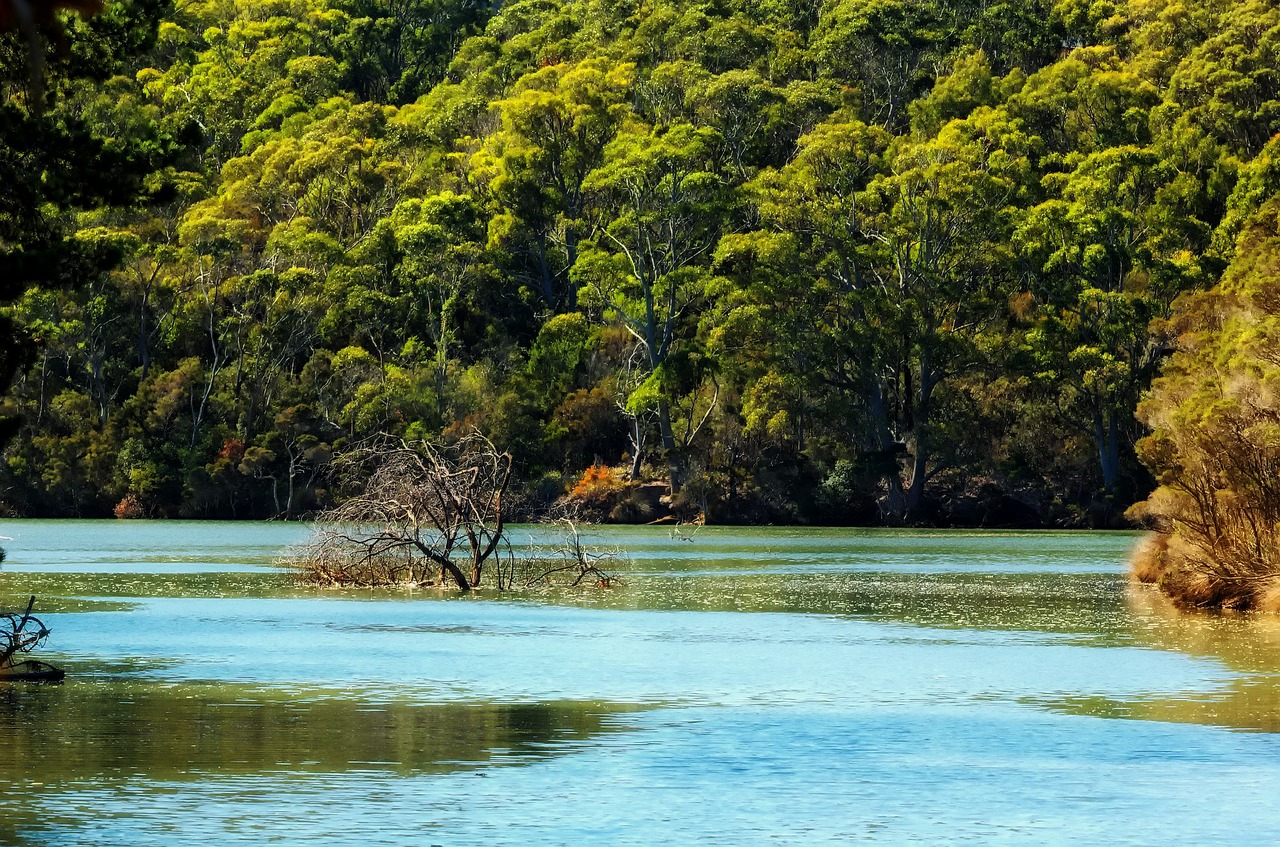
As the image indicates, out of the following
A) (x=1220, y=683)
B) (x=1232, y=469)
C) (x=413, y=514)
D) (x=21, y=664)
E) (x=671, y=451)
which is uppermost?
(x=671, y=451)

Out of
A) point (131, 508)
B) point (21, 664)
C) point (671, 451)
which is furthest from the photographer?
point (131, 508)

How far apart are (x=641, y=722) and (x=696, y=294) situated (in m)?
66.2

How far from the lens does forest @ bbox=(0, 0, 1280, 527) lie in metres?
75.4

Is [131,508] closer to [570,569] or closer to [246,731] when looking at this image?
[570,569]

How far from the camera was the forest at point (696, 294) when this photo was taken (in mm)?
75375

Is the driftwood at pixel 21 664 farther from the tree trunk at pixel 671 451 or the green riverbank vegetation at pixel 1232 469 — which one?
the tree trunk at pixel 671 451

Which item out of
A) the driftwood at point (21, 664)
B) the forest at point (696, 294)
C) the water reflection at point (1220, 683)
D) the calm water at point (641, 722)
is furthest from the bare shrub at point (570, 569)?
the forest at point (696, 294)

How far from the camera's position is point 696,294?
82875 millimetres

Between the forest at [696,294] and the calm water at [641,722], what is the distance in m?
42.2

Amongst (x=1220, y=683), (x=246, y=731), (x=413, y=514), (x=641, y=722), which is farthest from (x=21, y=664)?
(x=413, y=514)

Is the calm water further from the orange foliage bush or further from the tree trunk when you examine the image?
the orange foliage bush

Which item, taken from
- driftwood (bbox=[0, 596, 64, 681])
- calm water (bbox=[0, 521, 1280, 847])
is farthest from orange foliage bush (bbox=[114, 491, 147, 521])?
driftwood (bbox=[0, 596, 64, 681])

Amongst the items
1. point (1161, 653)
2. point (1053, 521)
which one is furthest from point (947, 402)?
point (1161, 653)

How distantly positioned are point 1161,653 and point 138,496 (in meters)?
64.0
